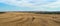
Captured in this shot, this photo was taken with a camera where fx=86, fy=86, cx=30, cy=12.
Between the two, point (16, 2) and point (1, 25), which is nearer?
point (1, 25)

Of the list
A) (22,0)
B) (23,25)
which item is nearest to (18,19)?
(23,25)

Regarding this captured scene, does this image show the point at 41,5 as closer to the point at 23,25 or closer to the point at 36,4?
the point at 36,4

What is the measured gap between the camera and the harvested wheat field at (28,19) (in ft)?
2.10

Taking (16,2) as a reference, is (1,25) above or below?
below

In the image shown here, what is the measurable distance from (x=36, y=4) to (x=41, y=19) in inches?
5.6

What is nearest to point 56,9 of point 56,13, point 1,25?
point 56,13

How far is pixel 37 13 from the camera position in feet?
2.35

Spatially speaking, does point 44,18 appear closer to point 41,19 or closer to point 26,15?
point 41,19

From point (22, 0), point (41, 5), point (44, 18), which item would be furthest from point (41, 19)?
point (22, 0)

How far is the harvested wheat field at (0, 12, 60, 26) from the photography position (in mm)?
640

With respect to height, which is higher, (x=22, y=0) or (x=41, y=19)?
(x=22, y=0)

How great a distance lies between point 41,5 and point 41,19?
128 millimetres

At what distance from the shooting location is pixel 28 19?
0.67 m

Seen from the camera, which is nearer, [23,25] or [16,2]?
[23,25]
